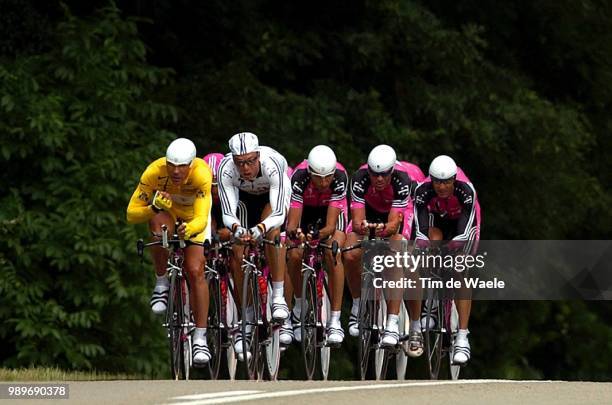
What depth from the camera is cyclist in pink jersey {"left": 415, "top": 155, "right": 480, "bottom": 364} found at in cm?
1691

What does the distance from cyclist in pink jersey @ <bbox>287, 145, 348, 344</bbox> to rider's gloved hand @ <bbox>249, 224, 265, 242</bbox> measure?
0.90m

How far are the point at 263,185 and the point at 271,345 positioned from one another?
1298mm

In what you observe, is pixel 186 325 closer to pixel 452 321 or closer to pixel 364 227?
pixel 364 227

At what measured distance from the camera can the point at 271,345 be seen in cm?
1620

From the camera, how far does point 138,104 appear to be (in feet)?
77.2

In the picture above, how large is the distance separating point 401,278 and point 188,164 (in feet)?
8.71

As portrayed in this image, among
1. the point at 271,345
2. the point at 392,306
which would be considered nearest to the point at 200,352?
the point at 271,345

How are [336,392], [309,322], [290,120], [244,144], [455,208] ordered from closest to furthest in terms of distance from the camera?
[336,392], [244,144], [309,322], [455,208], [290,120]

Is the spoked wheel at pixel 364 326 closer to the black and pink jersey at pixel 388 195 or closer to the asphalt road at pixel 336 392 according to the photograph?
the black and pink jersey at pixel 388 195

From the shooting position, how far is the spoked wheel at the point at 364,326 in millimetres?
17016

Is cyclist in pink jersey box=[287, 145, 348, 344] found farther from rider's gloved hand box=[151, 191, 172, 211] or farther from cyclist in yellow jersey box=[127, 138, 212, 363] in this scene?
rider's gloved hand box=[151, 191, 172, 211]

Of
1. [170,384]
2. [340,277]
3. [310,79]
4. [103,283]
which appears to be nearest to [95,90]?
[103,283]

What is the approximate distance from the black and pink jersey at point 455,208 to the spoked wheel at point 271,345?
1715mm

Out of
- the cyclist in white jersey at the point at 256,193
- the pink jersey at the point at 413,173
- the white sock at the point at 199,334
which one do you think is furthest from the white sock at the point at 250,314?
the pink jersey at the point at 413,173
